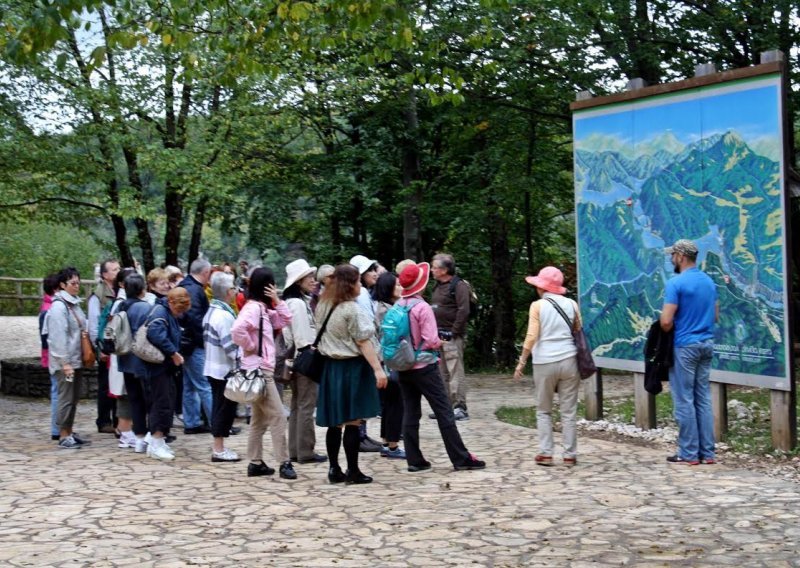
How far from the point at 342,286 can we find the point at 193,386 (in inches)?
156

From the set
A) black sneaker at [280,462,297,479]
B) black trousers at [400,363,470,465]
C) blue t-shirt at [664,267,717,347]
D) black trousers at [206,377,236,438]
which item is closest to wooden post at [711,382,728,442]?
blue t-shirt at [664,267,717,347]

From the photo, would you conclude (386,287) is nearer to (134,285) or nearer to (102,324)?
(134,285)

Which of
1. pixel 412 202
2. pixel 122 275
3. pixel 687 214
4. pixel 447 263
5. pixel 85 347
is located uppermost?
pixel 412 202

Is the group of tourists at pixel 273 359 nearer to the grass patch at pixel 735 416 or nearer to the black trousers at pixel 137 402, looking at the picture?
the black trousers at pixel 137 402

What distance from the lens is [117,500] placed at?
8.04 m

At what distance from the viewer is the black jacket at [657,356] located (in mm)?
9164

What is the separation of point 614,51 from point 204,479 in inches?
452

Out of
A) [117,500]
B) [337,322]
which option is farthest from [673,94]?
[117,500]

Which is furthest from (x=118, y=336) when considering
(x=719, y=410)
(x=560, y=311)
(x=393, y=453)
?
(x=719, y=410)

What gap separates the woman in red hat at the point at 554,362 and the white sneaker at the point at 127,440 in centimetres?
410

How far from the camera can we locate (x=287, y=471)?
346 inches

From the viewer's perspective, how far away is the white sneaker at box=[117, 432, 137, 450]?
35.1ft

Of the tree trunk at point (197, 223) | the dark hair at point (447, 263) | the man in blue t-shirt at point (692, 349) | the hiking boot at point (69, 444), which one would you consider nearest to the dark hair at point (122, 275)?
the hiking boot at point (69, 444)

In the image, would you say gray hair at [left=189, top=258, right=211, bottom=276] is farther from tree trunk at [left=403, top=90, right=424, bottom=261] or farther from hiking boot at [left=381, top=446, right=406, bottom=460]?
tree trunk at [left=403, top=90, right=424, bottom=261]
